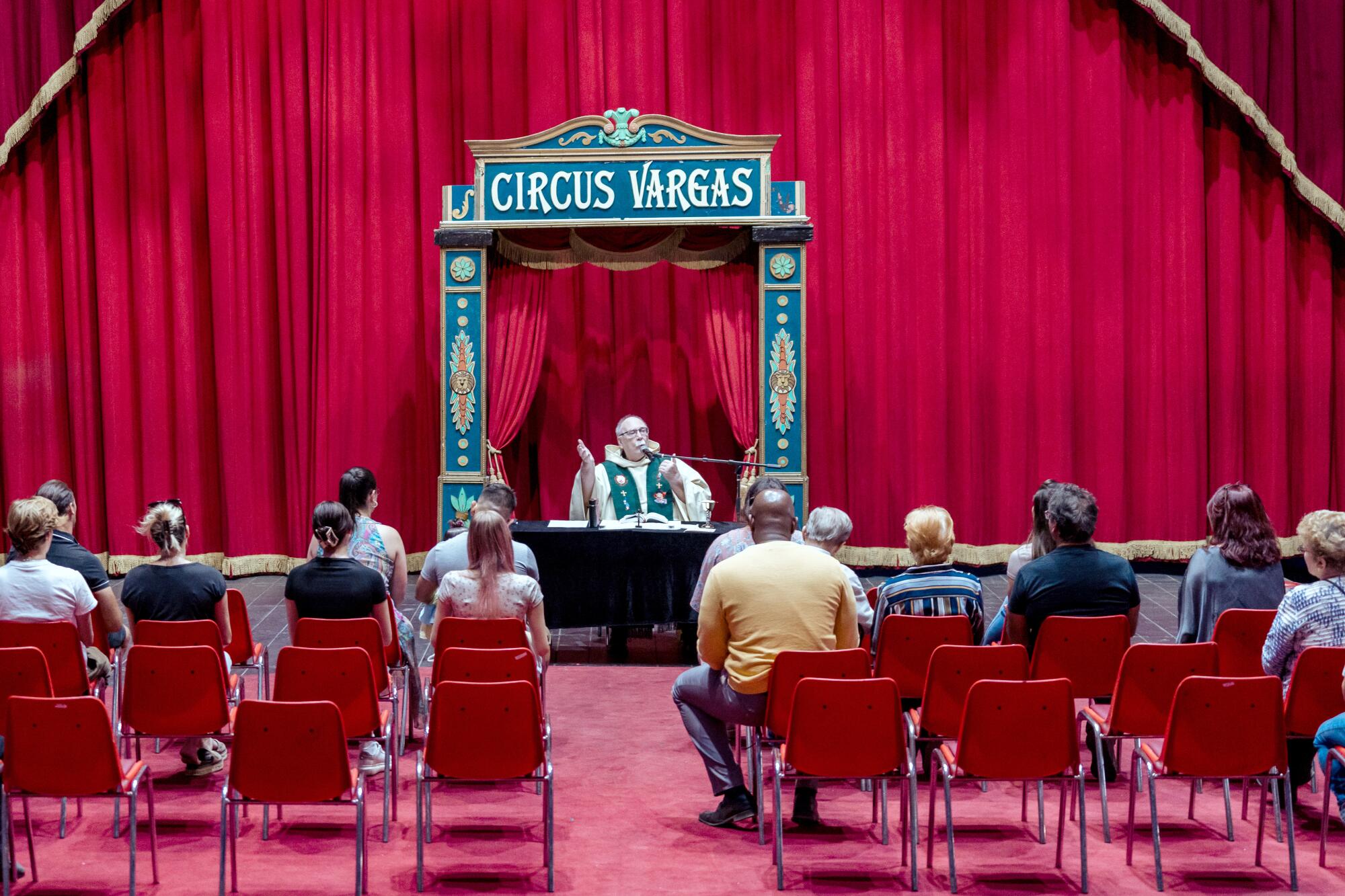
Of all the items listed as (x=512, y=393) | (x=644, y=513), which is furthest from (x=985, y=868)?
(x=512, y=393)

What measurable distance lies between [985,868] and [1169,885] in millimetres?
568

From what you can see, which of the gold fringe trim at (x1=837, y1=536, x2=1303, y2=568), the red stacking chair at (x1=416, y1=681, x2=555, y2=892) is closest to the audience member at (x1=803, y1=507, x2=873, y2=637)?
the red stacking chair at (x1=416, y1=681, x2=555, y2=892)

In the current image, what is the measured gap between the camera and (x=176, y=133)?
10.1 m

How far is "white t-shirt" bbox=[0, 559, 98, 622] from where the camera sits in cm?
469

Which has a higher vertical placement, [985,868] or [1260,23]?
[1260,23]

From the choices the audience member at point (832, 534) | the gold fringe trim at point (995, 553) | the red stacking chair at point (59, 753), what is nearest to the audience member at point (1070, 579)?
the audience member at point (832, 534)

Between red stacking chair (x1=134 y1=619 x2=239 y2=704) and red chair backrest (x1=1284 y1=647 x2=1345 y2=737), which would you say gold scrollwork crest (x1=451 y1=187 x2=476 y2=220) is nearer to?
red stacking chair (x1=134 y1=619 x2=239 y2=704)

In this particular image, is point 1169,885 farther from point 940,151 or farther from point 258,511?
point 258,511

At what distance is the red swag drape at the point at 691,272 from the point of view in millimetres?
9945

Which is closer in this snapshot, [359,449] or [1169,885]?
[1169,885]

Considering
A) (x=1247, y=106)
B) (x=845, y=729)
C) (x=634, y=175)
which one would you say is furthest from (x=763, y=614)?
Answer: (x=1247, y=106)

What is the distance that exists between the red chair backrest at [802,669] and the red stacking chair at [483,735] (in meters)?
0.79

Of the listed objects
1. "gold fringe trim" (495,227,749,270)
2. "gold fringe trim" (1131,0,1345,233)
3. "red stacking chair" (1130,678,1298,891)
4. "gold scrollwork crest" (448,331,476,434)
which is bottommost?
"red stacking chair" (1130,678,1298,891)

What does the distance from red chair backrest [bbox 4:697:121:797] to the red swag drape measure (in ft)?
20.0
